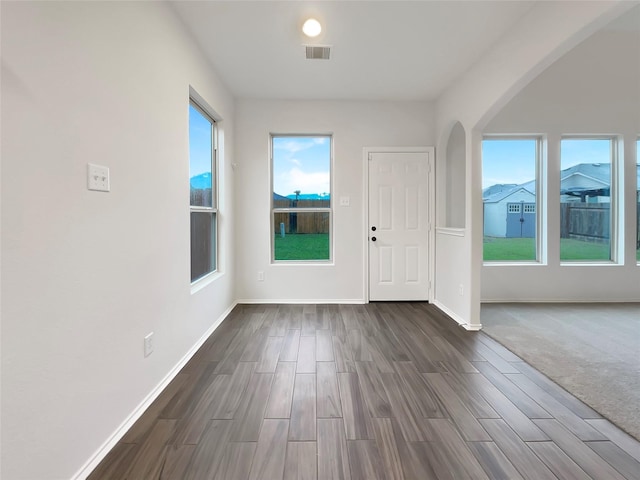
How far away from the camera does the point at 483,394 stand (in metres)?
2.08

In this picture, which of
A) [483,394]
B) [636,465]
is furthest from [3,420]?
[636,465]

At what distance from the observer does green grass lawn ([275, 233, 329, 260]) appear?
438 cm

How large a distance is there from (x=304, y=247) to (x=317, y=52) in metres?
2.33

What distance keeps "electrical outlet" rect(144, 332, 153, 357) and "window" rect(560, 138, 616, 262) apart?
4.85 m

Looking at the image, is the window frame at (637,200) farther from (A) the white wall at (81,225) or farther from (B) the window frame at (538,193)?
(A) the white wall at (81,225)

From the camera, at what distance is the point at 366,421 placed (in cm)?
179

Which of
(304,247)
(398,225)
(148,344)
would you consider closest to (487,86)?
(398,225)

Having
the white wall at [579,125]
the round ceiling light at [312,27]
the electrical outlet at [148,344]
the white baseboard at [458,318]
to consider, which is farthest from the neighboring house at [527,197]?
the electrical outlet at [148,344]

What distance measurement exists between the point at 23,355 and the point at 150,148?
1.33m

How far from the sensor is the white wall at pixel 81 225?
43.4 inches

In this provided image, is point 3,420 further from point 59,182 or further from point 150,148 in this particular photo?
point 150,148

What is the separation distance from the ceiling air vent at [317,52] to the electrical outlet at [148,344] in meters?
2.63

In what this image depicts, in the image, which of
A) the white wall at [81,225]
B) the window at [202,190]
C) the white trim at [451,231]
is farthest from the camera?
the white trim at [451,231]

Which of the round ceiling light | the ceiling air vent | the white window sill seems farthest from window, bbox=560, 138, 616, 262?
the white window sill
